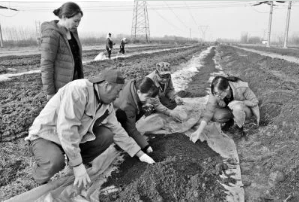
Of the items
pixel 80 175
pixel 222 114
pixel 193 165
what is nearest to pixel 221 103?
pixel 222 114

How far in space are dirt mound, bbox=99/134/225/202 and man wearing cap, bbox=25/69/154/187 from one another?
0.42 metres

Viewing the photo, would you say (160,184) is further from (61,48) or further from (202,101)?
(202,101)

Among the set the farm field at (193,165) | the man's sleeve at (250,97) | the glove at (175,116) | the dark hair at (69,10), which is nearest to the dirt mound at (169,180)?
the farm field at (193,165)

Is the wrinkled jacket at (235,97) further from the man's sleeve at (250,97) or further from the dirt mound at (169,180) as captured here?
the dirt mound at (169,180)

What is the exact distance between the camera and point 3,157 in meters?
2.98

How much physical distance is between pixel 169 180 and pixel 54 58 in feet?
5.71

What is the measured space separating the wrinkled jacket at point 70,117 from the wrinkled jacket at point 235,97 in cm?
165

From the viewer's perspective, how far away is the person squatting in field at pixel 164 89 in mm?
3436

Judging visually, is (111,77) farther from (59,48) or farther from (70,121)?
(59,48)

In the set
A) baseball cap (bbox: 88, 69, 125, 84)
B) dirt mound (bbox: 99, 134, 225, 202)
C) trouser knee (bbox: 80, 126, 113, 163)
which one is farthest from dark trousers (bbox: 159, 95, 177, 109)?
baseball cap (bbox: 88, 69, 125, 84)

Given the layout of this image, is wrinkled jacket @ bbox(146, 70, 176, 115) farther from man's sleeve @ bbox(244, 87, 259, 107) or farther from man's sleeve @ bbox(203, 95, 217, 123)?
man's sleeve @ bbox(244, 87, 259, 107)

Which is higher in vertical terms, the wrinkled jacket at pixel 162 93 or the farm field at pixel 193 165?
the wrinkled jacket at pixel 162 93

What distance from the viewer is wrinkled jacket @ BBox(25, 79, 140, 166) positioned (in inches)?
77.1

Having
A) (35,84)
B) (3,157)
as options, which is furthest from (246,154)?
(35,84)
